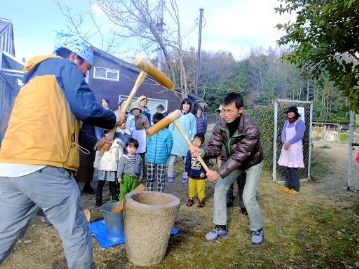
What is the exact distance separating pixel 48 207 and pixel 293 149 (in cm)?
657

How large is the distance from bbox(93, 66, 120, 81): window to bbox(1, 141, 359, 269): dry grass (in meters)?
18.3

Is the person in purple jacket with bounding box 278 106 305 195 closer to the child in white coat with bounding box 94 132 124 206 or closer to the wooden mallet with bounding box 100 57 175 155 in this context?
the child in white coat with bounding box 94 132 124 206

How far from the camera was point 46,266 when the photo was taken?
371 cm

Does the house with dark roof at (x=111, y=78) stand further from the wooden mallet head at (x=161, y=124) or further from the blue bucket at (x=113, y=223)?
the wooden mallet head at (x=161, y=124)

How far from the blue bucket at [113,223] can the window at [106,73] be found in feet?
65.5

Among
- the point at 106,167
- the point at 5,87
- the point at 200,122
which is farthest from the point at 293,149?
the point at 5,87

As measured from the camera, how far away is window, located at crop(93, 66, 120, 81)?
76.0 ft

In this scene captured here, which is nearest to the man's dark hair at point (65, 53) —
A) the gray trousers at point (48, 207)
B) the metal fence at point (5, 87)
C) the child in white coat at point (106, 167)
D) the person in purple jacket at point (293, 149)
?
the gray trousers at point (48, 207)

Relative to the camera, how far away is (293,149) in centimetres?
793

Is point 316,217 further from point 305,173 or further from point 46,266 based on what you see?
point 46,266

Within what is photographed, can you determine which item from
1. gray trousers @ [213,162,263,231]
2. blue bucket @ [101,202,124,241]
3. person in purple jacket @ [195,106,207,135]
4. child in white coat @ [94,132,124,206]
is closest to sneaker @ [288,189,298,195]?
person in purple jacket @ [195,106,207,135]

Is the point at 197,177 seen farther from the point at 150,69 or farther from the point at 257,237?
the point at 150,69

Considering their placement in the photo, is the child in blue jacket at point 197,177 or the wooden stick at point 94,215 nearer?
the wooden stick at point 94,215

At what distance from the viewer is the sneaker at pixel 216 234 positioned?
4.64m
